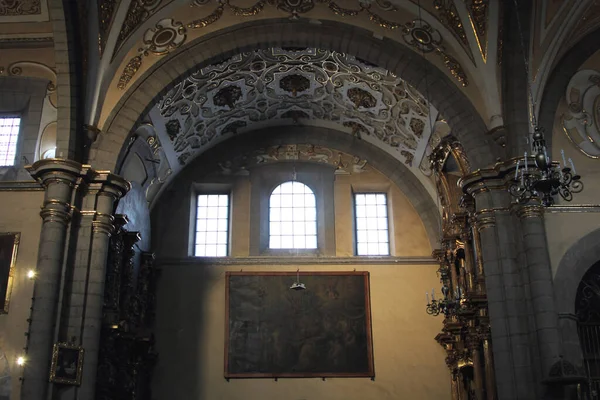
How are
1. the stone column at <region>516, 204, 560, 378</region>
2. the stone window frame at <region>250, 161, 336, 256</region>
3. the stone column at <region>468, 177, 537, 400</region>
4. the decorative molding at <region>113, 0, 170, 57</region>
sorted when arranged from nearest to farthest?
the stone column at <region>516, 204, 560, 378</region> → the stone column at <region>468, 177, 537, 400</region> → the decorative molding at <region>113, 0, 170, 57</region> → the stone window frame at <region>250, 161, 336, 256</region>

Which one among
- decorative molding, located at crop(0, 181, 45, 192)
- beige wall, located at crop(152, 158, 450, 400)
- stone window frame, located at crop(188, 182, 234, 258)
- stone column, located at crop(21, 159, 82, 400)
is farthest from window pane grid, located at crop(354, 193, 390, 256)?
decorative molding, located at crop(0, 181, 45, 192)

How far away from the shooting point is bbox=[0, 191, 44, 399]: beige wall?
1220cm

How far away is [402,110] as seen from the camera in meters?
17.7

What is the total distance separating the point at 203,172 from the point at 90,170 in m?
6.54

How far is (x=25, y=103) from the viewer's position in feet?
48.0

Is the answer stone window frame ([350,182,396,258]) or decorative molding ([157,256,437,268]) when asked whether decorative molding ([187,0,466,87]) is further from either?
decorative molding ([157,256,437,268])

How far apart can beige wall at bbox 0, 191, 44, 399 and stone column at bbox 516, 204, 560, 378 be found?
334 inches

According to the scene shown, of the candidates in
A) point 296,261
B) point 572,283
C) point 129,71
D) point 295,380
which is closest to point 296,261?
point 296,261

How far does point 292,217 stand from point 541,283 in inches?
341

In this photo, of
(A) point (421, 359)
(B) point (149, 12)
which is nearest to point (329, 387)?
(A) point (421, 359)

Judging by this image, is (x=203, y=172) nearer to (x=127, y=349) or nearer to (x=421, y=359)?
(x=127, y=349)

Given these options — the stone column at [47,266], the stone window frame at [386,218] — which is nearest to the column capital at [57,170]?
the stone column at [47,266]

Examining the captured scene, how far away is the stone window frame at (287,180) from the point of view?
1886 centimetres

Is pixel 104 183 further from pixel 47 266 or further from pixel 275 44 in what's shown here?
pixel 275 44
